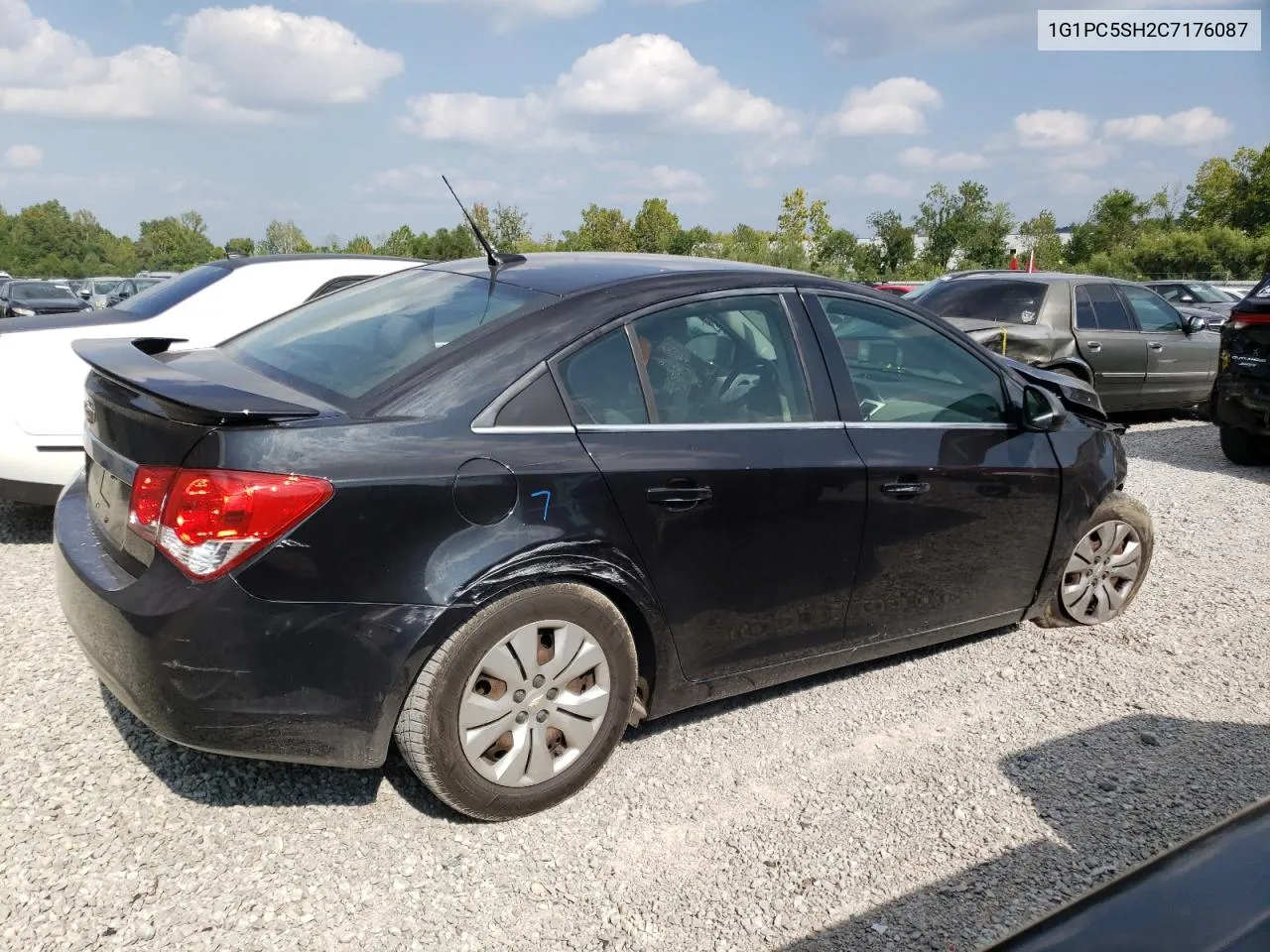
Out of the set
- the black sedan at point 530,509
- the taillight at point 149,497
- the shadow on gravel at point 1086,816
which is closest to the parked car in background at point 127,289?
the black sedan at point 530,509

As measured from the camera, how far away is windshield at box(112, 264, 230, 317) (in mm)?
6180

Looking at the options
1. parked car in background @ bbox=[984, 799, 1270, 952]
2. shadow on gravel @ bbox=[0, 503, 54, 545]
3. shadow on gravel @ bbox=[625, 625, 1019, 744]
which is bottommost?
shadow on gravel @ bbox=[625, 625, 1019, 744]

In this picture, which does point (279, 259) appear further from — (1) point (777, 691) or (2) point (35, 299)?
(2) point (35, 299)

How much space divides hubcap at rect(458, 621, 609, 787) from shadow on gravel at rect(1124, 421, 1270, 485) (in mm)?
7047

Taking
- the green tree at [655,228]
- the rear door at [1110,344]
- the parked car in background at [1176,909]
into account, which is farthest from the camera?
the green tree at [655,228]

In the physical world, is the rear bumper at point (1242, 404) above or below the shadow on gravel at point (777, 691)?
above

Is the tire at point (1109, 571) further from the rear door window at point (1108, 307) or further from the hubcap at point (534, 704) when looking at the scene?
the rear door window at point (1108, 307)

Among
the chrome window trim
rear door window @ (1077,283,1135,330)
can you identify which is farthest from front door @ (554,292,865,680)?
rear door window @ (1077,283,1135,330)

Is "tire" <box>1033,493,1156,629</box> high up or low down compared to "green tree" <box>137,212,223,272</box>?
down

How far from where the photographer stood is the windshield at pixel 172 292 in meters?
6.18

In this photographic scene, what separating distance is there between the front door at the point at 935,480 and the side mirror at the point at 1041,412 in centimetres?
6

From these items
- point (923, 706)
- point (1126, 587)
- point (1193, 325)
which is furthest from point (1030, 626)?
point (1193, 325)

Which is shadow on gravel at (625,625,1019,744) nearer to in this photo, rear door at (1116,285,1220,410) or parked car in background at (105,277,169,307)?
rear door at (1116,285,1220,410)

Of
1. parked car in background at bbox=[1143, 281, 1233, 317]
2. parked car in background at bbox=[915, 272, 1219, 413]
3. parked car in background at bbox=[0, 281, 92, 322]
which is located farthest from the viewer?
parked car in background at bbox=[0, 281, 92, 322]
